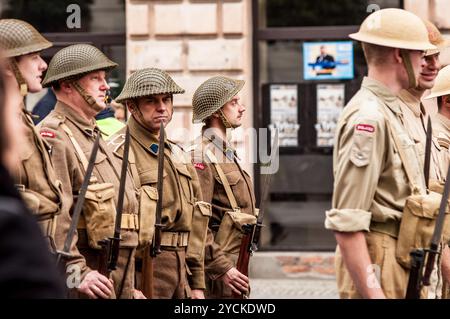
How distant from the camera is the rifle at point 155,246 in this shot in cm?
602

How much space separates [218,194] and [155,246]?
40.7 inches

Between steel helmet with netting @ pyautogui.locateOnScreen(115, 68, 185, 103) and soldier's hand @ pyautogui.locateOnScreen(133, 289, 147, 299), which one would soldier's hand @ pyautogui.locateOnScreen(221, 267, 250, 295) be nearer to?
soldier's hand @ pyautogui.locateOnScreen(133, 289, 147, 299)

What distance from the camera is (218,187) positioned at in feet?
23.4

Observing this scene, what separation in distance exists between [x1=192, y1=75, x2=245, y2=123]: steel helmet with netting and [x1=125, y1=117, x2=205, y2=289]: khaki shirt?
739mm

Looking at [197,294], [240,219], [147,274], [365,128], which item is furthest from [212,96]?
[365,128]

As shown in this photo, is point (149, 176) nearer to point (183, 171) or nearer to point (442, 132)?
point (183, 171)

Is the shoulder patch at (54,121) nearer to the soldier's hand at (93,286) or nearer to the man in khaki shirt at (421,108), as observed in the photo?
the soldier's hand at (93,286)

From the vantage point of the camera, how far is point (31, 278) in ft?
6.35

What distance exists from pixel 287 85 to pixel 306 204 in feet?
4.14

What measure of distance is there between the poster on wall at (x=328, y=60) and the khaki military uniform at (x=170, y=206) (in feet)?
19.8

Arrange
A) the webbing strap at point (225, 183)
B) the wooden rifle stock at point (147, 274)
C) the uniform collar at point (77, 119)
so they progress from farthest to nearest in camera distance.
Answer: the webbing strap at point (225, 183) < the wooden rifle stock at point (147, 274) < the uniform collar at point (77, 119)

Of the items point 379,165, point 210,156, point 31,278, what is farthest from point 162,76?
point 31,278

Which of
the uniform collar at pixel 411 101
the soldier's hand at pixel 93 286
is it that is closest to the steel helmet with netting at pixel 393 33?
the uniform collar at pixel 411 101
